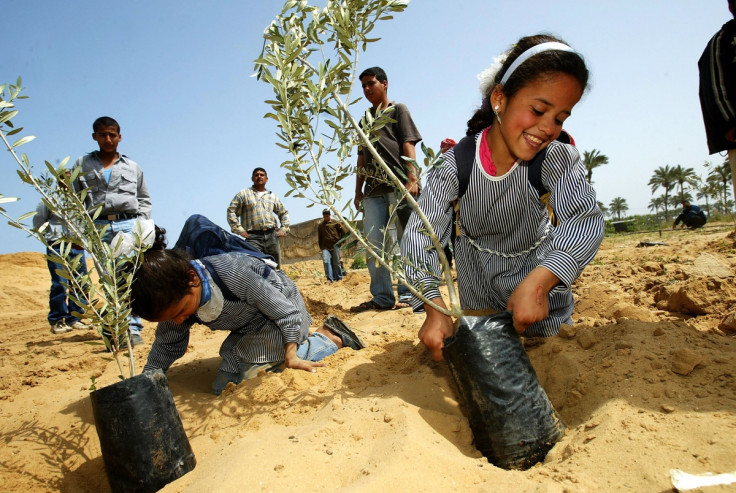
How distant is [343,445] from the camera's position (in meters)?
1.67

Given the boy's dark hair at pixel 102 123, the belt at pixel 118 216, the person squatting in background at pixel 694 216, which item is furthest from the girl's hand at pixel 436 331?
the person squatting in background at pixel 694 216

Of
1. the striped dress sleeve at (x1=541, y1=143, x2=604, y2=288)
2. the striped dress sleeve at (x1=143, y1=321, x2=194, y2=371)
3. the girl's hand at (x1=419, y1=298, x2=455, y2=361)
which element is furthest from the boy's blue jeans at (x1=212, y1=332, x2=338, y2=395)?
A: the striped dress sleeve at (x1=541, y1=143, x2=604, y2=288)

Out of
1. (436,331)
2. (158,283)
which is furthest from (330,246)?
(436,331)

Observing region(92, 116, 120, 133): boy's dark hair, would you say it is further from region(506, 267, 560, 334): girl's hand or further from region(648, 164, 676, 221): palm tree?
region(648, 164, 676, 221): palm tree

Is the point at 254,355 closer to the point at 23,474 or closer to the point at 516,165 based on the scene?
the point at 23,474

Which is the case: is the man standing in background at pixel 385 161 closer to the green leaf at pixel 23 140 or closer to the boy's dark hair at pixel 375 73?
the boy's dark hair at pixel 375 73

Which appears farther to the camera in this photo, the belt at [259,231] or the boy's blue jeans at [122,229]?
the belt at [259,231]

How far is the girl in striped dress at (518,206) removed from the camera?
1.97 metres

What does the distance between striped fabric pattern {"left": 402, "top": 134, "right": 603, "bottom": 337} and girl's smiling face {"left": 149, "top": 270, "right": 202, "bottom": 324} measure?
1.30 meters

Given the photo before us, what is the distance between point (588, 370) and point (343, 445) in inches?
41.8

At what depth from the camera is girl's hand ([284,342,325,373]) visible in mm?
2693

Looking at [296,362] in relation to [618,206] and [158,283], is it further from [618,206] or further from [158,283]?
[618,206]

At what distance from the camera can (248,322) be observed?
326 centimetres

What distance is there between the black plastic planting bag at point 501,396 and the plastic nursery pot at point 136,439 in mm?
1183
